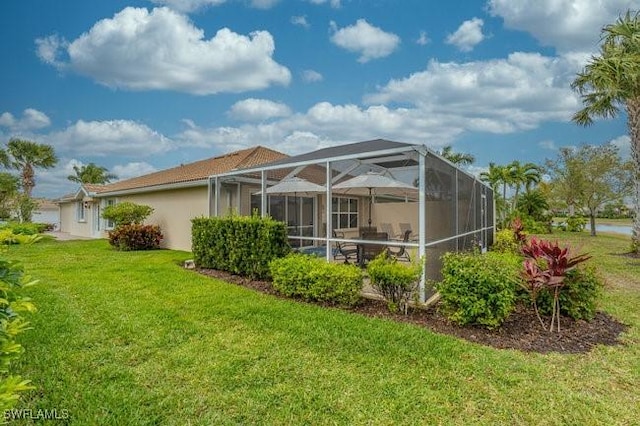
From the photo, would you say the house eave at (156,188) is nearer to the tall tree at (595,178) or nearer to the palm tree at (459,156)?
the palm tree at (459,156)

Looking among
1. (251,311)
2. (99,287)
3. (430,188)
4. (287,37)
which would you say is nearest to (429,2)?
(287,37)

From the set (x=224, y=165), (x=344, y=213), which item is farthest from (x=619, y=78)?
(x=224, y=165)

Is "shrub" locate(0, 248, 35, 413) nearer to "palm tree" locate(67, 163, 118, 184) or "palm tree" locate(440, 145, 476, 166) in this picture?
"palm tree" locate(440, 145, 476, 166)

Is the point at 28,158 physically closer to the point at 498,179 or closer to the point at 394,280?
the point at 394,280

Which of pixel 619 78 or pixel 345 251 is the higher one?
pixel 619 78

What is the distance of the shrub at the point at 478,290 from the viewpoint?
5.18 m

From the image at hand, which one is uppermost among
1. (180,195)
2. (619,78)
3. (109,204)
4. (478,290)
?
(619,78)

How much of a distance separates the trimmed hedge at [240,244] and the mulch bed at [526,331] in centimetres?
282

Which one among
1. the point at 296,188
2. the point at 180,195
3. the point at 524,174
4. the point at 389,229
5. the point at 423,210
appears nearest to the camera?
the point at 423,210

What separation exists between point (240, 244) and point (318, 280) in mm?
3164

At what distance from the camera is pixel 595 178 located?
26234 millimetres

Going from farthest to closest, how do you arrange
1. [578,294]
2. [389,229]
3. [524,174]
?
1. [524,174]
2. [389,229]
3. [578,294]

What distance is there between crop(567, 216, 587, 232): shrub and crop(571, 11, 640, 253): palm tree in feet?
52.1

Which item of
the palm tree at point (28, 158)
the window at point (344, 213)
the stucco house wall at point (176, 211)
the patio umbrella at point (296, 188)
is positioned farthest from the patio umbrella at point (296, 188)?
the palm tree at point (28, 158)
